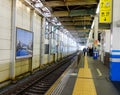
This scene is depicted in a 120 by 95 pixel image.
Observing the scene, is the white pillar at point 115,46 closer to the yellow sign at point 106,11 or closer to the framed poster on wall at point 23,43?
the yellow sign at point 106,11

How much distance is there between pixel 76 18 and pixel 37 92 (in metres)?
14.3

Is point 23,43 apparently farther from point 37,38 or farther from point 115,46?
point 115,46

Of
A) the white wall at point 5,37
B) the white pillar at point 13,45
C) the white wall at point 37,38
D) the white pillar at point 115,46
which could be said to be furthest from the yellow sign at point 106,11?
the white wall at point 37,38

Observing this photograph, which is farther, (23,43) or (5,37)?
(23,43)

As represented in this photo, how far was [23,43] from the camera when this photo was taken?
12.1 metres

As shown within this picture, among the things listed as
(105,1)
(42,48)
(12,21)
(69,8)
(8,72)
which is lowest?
(8,72)

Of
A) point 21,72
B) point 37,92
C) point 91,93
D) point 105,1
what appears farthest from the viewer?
point 21,72

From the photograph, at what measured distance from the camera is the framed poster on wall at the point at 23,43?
11124mm

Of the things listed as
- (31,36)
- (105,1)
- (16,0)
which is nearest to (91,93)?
(105,1)

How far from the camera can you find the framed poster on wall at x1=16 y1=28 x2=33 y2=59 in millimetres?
11124

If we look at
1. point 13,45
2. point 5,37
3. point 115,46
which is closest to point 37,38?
point 13,45

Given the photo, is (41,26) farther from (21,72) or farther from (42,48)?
(21,72)

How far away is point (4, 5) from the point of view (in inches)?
387

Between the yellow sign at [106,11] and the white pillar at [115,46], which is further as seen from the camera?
the yellow sign at [106,11]
